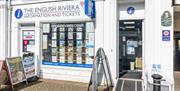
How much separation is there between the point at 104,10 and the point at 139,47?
2.03 m

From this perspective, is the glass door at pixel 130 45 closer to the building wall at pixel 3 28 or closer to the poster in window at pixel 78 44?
the poster in window at pixel 78 44

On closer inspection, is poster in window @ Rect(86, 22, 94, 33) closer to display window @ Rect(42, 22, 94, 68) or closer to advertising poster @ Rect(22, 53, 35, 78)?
display window @ Rect(42, 22, 94, 68)

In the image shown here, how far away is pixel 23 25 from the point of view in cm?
934

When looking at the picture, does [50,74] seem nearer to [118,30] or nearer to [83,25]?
[83,25]

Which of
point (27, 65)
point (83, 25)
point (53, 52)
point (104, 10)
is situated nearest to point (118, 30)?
point (104, 10)

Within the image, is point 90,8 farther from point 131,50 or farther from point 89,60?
point 131,50

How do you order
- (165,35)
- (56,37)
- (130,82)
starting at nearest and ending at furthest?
(165,35), (130,82), (56,37)

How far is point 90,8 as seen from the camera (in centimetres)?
742

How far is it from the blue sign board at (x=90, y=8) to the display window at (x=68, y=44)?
1.47ft

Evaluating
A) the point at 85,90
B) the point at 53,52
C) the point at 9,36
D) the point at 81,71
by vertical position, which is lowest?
the point at 85,90

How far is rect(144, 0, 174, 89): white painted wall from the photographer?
6.51 m

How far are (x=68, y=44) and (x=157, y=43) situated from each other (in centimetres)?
371

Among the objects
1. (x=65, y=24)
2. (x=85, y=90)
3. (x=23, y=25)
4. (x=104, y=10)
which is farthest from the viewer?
(x=23, y=25)

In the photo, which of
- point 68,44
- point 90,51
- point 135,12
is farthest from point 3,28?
point 135,12
